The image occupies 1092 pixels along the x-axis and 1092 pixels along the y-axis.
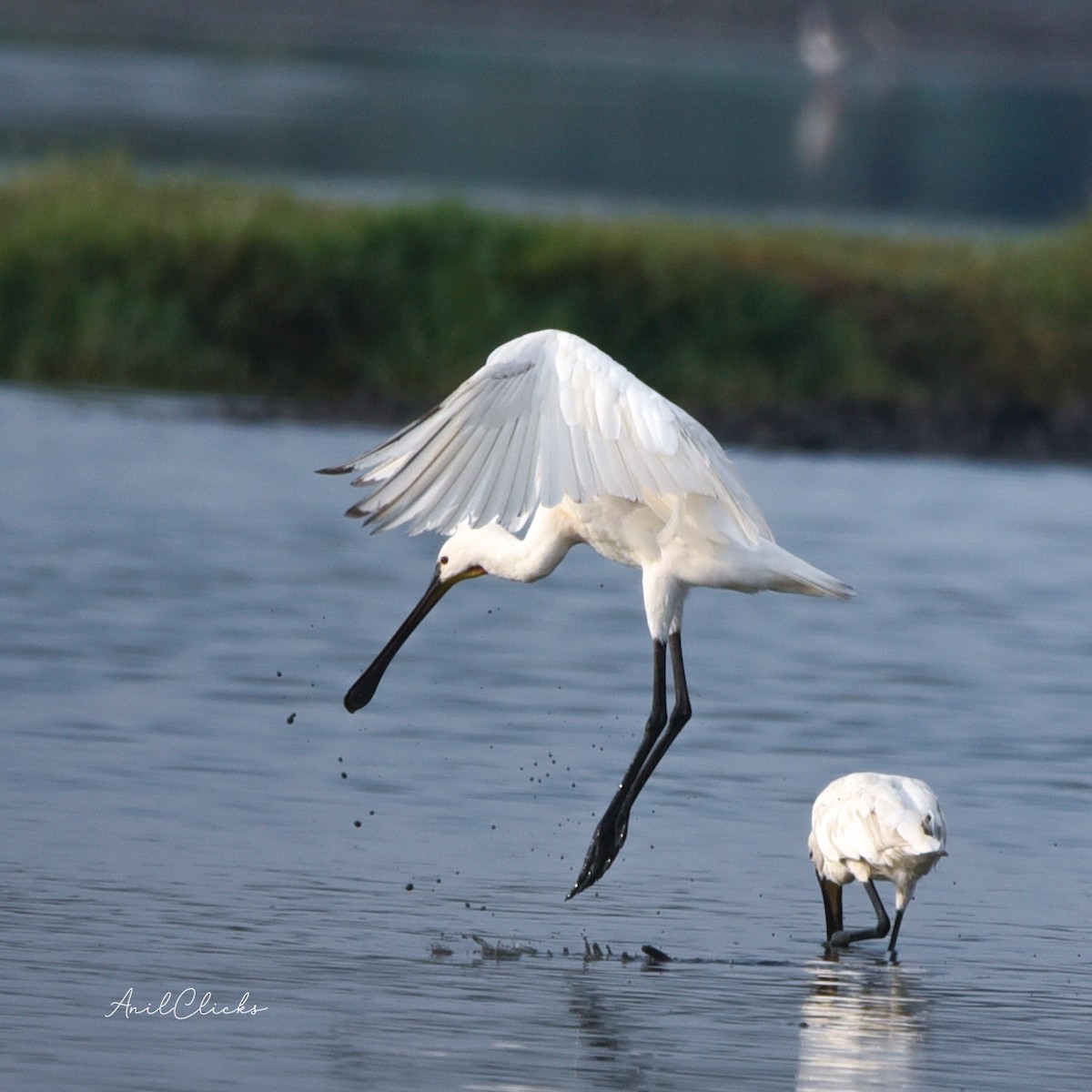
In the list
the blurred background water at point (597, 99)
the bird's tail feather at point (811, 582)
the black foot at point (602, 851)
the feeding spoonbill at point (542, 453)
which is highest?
the feeding spoonbill at point (542, 453)

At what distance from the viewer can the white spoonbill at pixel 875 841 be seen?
841 cm

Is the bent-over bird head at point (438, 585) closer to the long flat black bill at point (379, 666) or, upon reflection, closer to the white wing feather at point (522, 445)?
the long flat black bill at point (379, 666)

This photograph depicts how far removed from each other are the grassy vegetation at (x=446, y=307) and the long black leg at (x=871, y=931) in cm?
1168

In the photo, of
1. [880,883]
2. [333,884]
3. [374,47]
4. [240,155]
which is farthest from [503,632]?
[374,47]

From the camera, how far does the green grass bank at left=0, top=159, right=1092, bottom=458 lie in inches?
795

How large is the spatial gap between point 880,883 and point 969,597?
18.6ft

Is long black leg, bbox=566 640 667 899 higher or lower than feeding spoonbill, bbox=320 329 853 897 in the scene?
lower

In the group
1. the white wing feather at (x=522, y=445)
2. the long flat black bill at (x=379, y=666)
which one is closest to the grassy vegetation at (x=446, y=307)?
the long flat black bill at (x=379, y=666)

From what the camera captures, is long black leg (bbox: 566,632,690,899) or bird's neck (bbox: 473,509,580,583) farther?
bird's neck (bbox: 473,509,580,583)

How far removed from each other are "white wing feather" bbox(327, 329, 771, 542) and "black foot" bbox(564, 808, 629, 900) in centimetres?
119

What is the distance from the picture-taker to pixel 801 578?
9141 millimetres

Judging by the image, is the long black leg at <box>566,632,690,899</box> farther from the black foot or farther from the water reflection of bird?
the water reflection of bird
